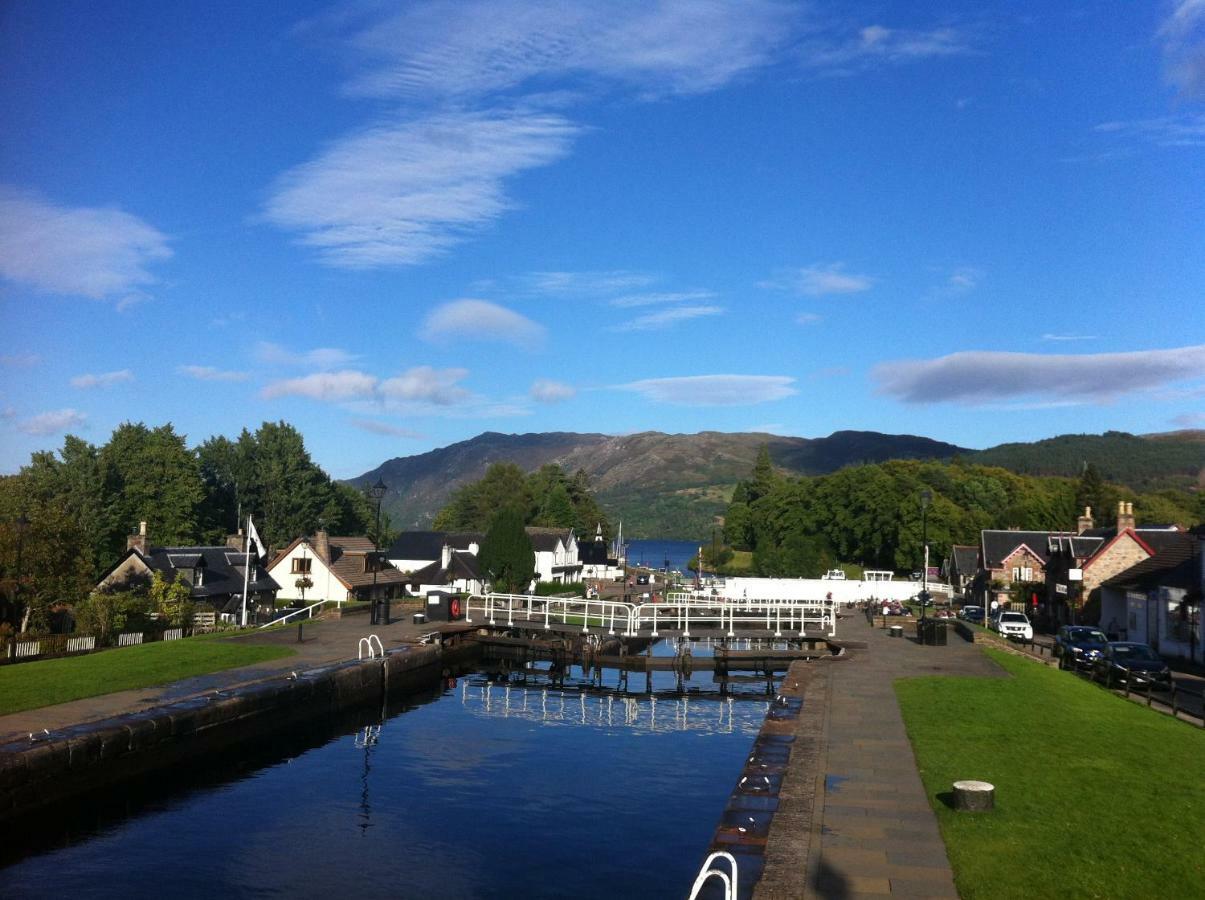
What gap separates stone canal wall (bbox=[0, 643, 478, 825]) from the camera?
20.1 metres

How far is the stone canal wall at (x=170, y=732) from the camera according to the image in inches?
792

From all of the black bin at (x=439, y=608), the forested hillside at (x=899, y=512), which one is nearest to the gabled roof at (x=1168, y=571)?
the black bin at (x=439, y=608)

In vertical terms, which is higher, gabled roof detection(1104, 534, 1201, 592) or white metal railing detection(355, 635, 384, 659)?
gabled roof detection(1104, 534, 1201, 592)

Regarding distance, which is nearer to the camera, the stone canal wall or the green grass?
the stone canal wall

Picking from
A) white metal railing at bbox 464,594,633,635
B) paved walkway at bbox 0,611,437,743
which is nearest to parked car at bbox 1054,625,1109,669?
white metal railing at bbox 464,594,633,635

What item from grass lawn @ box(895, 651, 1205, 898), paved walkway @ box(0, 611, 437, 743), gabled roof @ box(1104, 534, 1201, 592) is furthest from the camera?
gabled roof @ box(1104, 534, 1201, 592)

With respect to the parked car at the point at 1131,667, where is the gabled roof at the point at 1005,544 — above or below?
above

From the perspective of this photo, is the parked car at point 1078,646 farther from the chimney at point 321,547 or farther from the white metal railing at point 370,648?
the chimney at point 321,547

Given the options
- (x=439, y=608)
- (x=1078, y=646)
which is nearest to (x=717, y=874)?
(x=1078, y=646)

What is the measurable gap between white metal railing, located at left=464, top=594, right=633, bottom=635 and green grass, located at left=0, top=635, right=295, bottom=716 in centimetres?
1433

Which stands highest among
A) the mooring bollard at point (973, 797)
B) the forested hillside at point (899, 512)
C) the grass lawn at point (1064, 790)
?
the forested hillside at point (899, 512)

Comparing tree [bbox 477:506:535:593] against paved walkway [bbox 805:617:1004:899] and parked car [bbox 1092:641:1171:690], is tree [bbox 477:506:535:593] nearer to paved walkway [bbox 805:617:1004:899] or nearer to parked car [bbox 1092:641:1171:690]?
parked car [bbox 1092:641:1171:690]

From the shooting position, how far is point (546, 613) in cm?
5025

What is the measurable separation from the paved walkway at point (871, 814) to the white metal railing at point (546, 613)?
2118 cm
